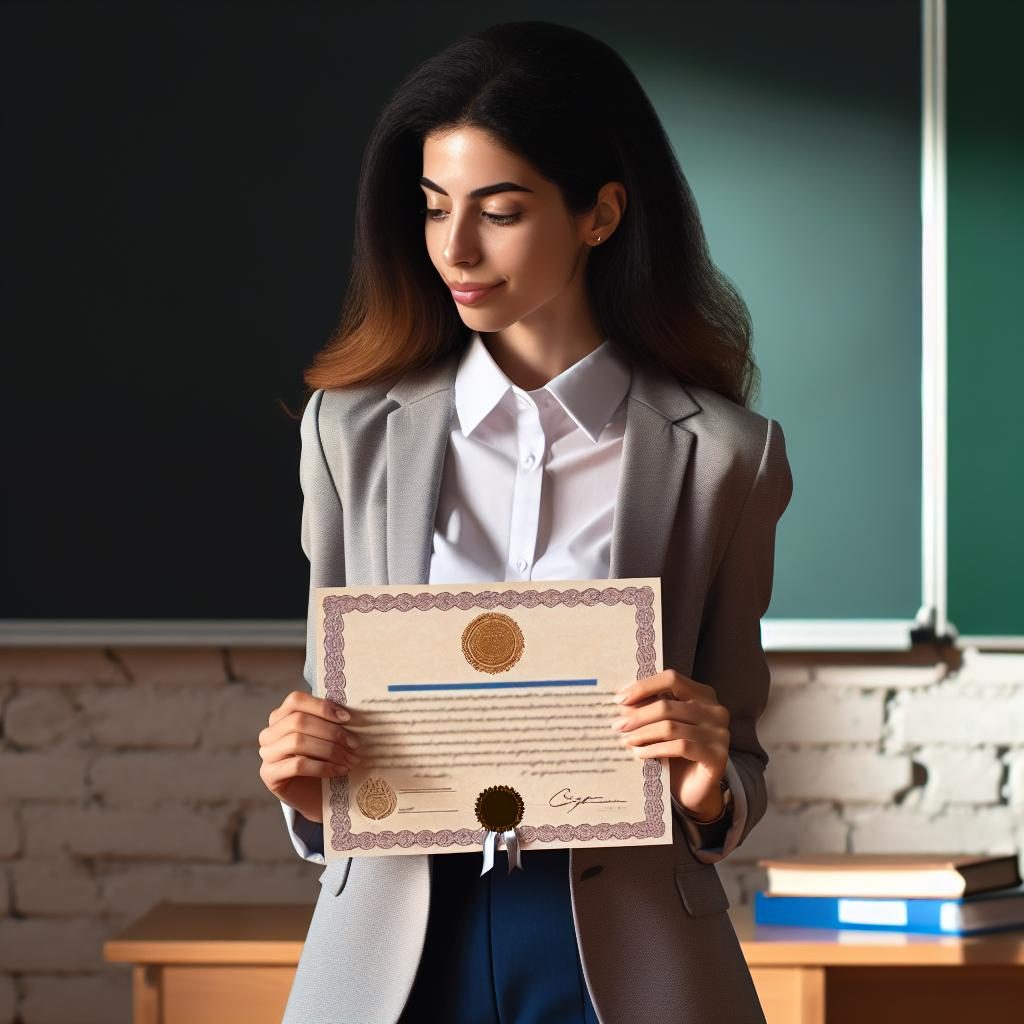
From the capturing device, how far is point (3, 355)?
2602 mm

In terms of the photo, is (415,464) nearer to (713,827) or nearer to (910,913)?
(713,827)

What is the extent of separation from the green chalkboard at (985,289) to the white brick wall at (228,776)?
25cm

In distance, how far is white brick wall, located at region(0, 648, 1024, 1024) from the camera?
2594mm

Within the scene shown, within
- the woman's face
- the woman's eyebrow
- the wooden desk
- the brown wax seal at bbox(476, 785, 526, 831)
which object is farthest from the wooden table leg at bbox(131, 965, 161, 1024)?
the woman's eyebrow

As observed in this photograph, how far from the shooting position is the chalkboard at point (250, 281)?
8.48 ft

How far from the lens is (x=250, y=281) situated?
260 cm

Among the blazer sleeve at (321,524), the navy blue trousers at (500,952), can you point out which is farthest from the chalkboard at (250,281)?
the navy blue trousers at (500,952)

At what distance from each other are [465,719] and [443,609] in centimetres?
9

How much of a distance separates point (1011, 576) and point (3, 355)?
6.23 ft

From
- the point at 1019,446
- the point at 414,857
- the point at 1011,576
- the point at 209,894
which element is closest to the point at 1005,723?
the point at 1011,576

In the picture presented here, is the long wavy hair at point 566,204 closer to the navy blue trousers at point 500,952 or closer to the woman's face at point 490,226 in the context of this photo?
the woman's face at point 490,226

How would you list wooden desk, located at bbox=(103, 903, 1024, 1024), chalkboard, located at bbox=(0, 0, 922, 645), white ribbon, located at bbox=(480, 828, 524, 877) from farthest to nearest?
chalkboard, located at bbox=(0, 0, 922, 645)
wooden desk, located at bbox=(103, 903, 1024, 1024)
white ribbon, located at bbox=(480, 828, 524, 877)

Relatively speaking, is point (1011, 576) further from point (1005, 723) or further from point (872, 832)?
point (872, 832)
